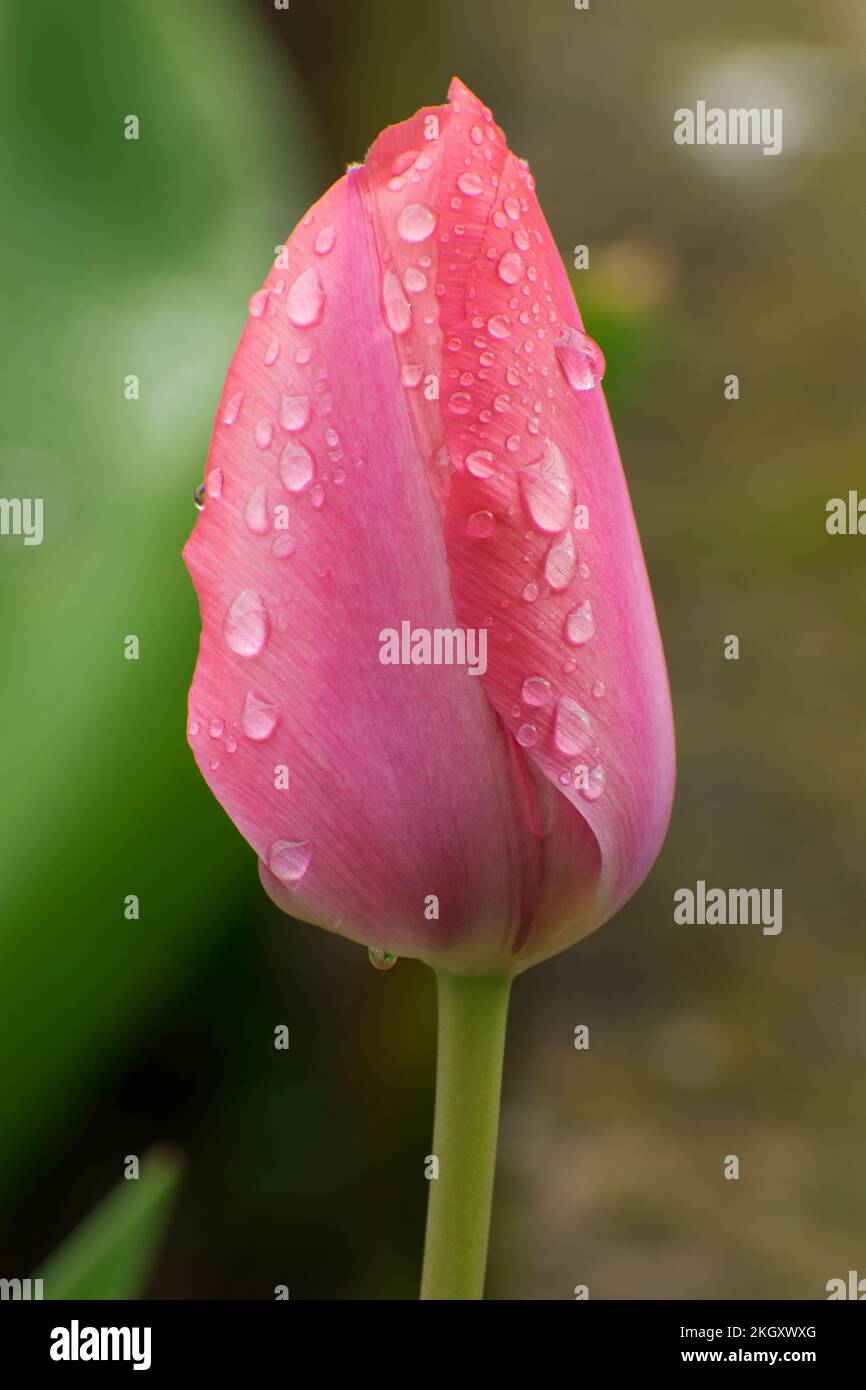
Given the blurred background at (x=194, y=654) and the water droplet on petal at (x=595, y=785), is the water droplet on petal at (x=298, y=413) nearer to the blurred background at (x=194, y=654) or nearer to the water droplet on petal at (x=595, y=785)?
the water droplet on petal at (x=595, y=785)

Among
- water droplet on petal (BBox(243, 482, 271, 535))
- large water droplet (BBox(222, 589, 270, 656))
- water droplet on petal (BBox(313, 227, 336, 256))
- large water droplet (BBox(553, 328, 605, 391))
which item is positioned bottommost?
large water droplet (BBox(222, 589, 270, 656))

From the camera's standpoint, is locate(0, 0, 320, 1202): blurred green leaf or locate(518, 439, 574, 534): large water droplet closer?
locate(518, 439, 574, 534): large water droplet

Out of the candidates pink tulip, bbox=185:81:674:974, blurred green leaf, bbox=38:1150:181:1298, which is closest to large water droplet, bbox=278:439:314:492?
pink tulip, bbox=185:81:674:974

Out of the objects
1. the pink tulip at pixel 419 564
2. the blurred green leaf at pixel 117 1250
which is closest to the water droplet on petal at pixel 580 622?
the pink tulip at pixel 419 564

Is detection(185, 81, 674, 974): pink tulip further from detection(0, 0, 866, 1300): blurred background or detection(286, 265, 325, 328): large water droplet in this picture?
detection(0, 0, 866, 1300): blurred background

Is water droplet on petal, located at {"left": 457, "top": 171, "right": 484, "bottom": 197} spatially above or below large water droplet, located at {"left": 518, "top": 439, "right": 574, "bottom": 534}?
above

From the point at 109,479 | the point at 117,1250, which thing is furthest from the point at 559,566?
the point at 109,479

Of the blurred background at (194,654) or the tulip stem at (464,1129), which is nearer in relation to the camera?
the tulip stem at (464,1129)
